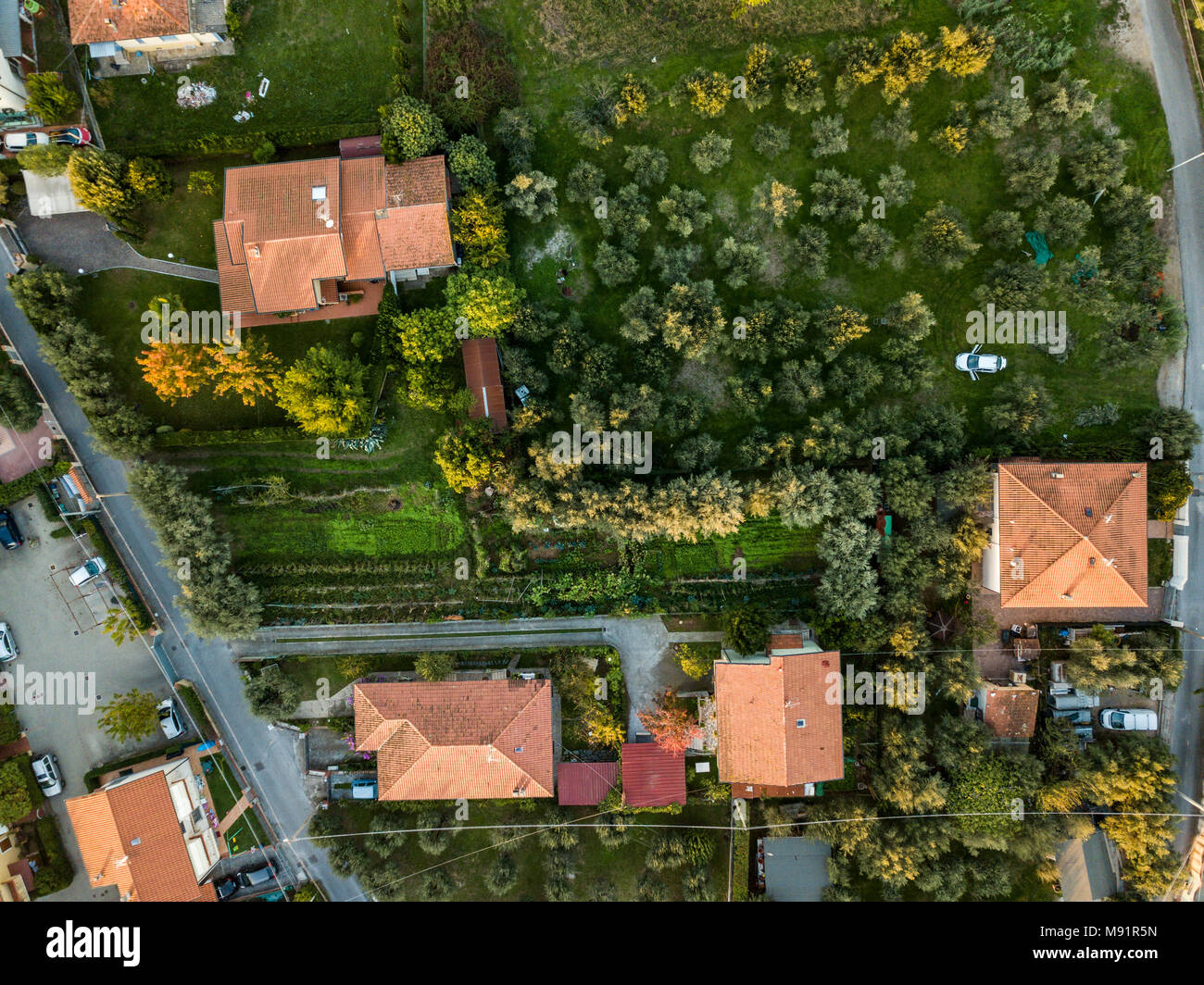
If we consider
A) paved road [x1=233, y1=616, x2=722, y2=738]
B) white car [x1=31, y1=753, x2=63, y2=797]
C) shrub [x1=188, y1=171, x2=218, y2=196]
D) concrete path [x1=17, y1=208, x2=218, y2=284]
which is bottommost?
white car [x1=31, y1=753, x2=63, y2=797]

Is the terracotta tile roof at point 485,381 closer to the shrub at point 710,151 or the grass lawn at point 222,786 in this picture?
the shrub at point 710,151

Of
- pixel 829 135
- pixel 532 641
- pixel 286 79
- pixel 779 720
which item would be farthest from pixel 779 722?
pixel 286 79

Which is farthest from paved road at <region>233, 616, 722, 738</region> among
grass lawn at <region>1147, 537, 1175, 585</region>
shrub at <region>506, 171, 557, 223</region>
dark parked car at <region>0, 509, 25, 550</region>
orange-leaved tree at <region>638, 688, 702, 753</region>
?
grass lawn at <region>1147, 537, 1175, 585</region>

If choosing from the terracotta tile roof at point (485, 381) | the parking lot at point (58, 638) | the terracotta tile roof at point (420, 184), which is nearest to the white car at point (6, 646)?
the parking lot at point (58, 638)

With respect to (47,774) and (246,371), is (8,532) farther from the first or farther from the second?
(246,371)

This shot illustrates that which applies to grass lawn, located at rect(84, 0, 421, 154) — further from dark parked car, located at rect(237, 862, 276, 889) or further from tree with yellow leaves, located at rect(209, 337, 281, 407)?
dark parked car, located at rect(237, 862, 276, 889)

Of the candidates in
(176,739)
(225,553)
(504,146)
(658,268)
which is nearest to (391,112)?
(504,146)
